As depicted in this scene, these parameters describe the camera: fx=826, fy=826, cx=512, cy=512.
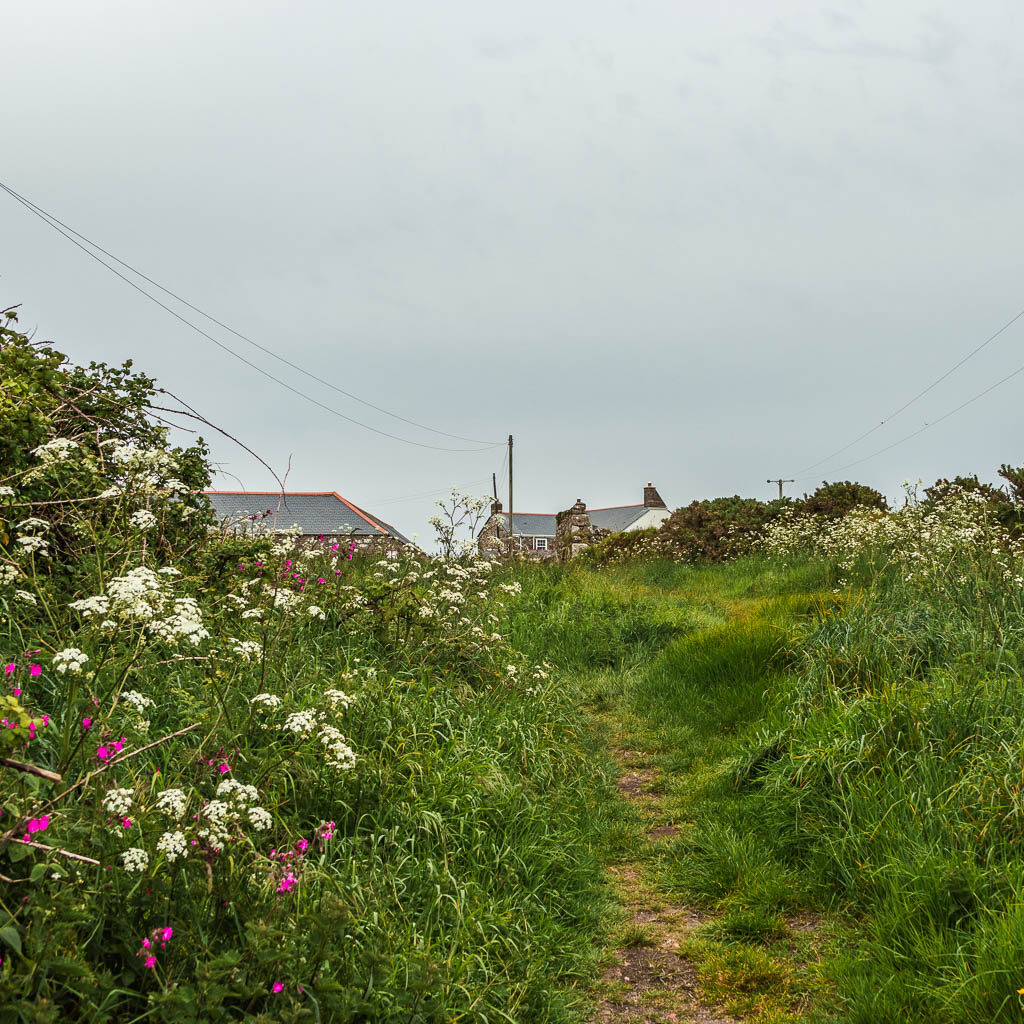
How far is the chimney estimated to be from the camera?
5675cm

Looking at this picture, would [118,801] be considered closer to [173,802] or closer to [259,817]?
[173,802]

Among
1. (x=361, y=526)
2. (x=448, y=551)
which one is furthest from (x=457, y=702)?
(x=361, y=526)

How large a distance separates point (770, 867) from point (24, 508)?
4903 mm

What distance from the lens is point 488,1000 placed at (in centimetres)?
319

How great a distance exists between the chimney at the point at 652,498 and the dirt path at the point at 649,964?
52453mm

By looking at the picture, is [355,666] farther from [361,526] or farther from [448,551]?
[361,526]

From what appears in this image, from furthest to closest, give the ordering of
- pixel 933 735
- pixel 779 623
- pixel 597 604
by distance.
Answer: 1. pixel 597 604
2. pixel 779 623
3. pixel 933 735

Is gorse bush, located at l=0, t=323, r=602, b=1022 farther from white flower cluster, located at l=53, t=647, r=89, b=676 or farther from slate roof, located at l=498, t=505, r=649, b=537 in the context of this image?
slate roof, located at l=498, t=505, r=649, b=537

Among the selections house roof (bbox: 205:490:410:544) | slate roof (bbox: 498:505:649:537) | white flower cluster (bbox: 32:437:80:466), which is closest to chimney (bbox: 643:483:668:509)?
slate roof (bbox: 498:505:649:537)

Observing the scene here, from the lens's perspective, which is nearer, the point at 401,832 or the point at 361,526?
the point at 401,832

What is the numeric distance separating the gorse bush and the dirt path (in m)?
0.19

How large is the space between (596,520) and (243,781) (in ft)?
181

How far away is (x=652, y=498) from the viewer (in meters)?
57.0

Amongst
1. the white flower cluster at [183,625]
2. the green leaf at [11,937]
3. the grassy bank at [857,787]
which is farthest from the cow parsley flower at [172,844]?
the grassy bank at [857,787]
